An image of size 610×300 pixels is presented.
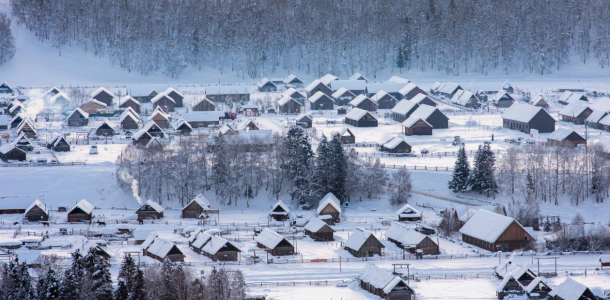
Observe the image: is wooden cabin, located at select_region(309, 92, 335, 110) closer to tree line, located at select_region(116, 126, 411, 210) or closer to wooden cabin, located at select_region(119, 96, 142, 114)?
wooden cabin, located at select_region(119, 96, 142, 114)

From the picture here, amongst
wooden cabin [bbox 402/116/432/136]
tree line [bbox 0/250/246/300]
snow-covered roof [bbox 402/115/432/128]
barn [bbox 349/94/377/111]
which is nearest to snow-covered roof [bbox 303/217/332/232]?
tree line [bbox 0/250/246/300]

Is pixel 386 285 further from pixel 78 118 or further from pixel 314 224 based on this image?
pixel 78 118

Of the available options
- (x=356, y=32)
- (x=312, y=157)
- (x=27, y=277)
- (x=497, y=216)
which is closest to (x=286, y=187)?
(x=312, y=157)

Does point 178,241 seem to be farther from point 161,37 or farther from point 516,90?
point 161,37

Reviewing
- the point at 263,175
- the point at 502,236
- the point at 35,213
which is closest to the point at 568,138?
the point at 502,236

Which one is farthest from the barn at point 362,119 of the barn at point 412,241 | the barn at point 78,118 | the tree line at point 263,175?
the barn at point 412,241

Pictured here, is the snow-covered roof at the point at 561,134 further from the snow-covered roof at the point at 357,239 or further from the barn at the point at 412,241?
the snow-covered roof at the point at 357,239
